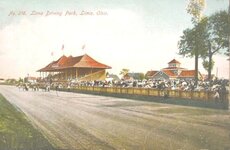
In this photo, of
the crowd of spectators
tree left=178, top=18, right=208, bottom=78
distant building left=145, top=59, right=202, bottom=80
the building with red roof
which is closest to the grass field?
the building with red roof

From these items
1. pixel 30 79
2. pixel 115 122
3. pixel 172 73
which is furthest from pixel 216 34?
pixel 30 79

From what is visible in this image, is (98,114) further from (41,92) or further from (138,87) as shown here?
(138,87)

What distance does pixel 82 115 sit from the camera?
5816 mm

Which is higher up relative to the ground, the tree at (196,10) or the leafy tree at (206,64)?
the tree at (196,10)

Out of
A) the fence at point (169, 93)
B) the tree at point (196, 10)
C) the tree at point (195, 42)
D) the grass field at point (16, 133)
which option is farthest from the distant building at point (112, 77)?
the grass field at point (16, 133)

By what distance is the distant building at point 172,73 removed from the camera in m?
6.28

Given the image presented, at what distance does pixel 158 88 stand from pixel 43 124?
229 cm

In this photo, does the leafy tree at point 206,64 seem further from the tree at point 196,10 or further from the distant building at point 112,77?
the distant building at point 112,77

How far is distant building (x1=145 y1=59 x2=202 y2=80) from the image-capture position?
6.28 meters

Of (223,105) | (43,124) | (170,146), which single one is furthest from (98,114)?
(223,105)

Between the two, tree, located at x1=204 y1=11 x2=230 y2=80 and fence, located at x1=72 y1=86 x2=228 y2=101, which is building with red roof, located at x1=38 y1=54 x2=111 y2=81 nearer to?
fence, located at x1=72 y1=86 x2=228 y2=101

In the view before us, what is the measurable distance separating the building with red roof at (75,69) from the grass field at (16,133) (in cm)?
82

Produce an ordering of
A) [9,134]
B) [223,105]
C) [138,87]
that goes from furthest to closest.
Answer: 1. [138,87]
2. [223,105]
3. [9,134]

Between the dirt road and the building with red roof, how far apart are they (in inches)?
14.6
